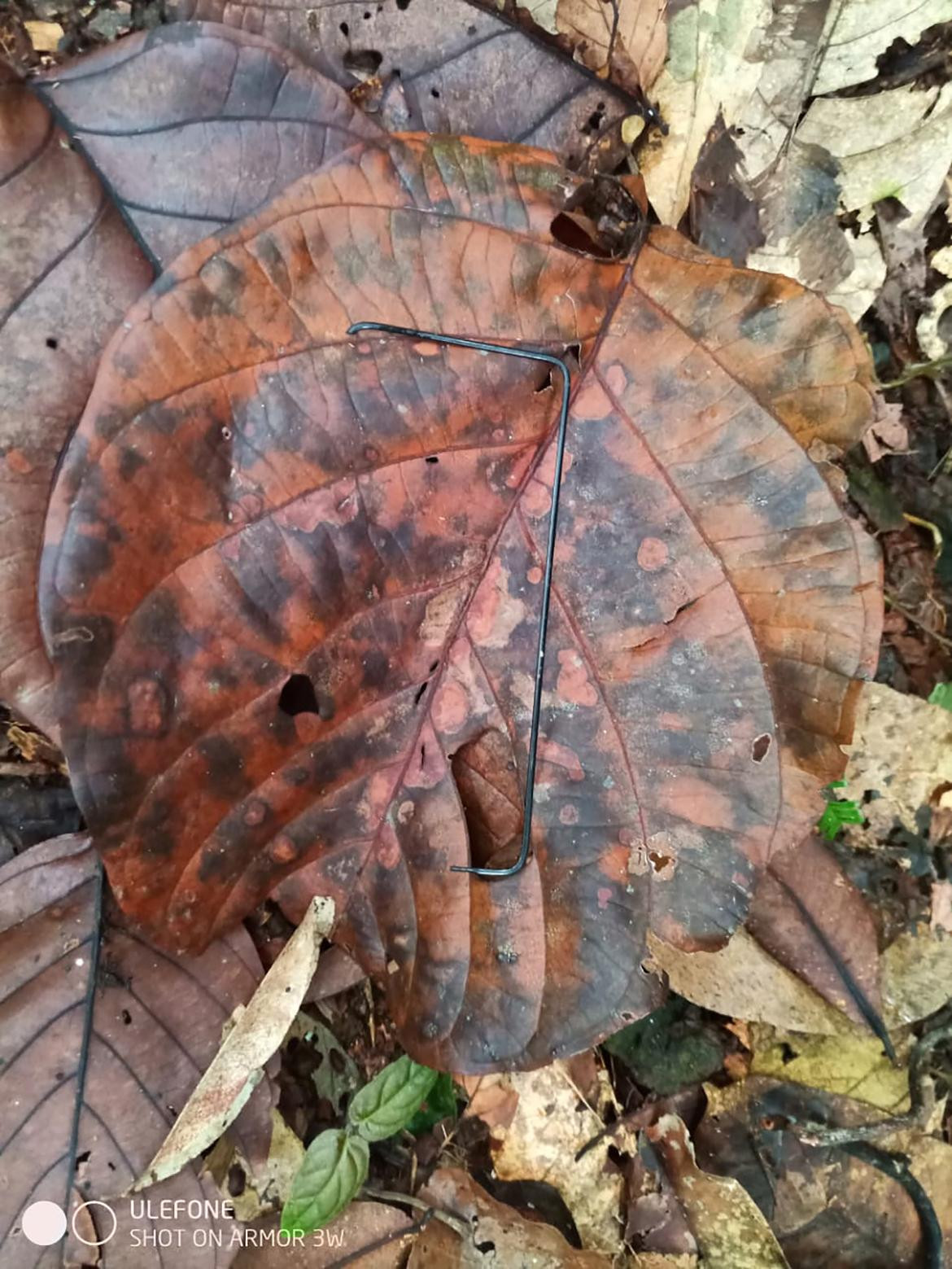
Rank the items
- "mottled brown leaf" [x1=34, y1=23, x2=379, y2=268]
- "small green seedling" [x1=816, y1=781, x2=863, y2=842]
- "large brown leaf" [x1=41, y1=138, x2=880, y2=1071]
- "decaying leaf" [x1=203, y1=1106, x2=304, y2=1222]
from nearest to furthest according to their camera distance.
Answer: "large brown leaf" [x1=41, y1=138, x2=880, y2=1071], "mottled brown leaf" [x1=34, y1=23, x2=379, y2=268], "decaying leaf" [x1=203, y1=1106, x2=304, y2=1222], "small green seedling" [x1=816, y1=781, x2=863, y2=842]

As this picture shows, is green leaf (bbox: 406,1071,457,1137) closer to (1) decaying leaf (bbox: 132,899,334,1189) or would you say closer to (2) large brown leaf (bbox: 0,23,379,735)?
(1) decaying leaf (bbox: 132,899,334,1189)

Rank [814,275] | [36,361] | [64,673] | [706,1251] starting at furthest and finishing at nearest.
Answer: [706,1251] → [814,275] → [36,361] → [64,673]

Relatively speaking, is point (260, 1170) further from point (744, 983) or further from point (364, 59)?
point (364, 59)

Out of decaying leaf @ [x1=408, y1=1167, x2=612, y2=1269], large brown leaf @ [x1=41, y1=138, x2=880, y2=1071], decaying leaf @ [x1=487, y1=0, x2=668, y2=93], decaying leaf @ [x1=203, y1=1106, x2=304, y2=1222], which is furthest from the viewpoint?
decaying leaf @ [x1=408, y1=1167, x2=612, y2=1269]

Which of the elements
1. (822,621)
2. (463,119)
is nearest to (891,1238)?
(822,621)

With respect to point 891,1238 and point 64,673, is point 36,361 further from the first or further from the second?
point 891,1238

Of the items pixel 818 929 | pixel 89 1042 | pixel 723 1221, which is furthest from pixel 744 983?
pixel 89 1042

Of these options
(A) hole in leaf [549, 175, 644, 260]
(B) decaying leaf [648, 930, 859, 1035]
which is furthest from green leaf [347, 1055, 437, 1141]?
(A) hole in leaf [549, 175, 644, 260]
